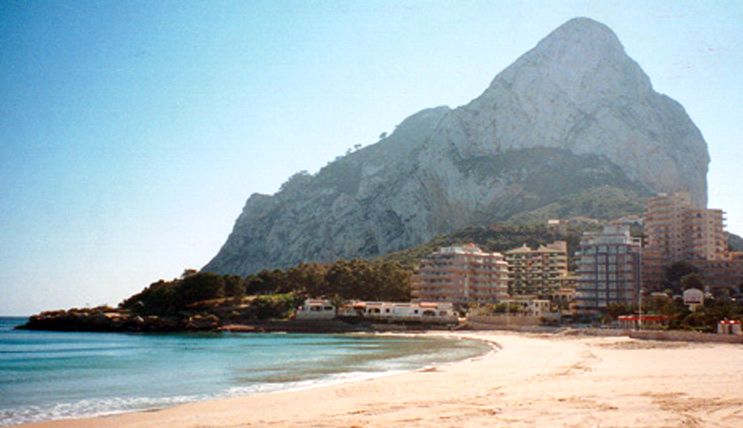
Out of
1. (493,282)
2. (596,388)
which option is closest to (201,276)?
(493,282)

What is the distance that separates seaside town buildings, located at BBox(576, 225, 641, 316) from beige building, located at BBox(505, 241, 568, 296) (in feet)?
71.4

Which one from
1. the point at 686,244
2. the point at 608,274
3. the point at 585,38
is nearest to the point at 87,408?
the point at 608,274

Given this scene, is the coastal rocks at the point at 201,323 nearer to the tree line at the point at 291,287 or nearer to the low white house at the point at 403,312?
the tree line at the point at 291,287

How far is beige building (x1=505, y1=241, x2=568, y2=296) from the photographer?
389 ft

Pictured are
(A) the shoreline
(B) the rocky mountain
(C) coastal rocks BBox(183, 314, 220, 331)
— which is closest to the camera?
(A) the shoreline

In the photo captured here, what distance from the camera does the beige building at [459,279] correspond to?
339 ft

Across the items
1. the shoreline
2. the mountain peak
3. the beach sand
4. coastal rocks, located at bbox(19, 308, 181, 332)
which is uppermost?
the mountain peak

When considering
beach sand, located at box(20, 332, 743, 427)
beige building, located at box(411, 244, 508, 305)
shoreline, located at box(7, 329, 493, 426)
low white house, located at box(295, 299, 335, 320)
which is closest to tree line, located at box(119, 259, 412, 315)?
low white house, located at box(295, 299, 335, 320)

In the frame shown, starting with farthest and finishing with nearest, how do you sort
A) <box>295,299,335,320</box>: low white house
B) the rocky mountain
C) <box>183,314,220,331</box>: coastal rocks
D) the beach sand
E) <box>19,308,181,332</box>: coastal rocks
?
1. the rocky mountain
2. <box>19,308,181,332</box>: coastal rocks
3. <box>295,299,335,320</box>: low white house
4. <box>183,314,220,331</box>: coastal rocks
5. the beach sand

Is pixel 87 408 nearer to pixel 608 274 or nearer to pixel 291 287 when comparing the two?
pixel 608 274

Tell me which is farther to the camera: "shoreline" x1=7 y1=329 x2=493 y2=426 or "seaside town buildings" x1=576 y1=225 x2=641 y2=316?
"seaside town buildings" x1=576 y1=225 x2=641 y2=316

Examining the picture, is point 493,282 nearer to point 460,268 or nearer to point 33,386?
point 460,268

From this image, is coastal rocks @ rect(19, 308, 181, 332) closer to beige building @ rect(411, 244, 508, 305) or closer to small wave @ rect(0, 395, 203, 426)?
beige building @ rect(411, 244, 508, 305)

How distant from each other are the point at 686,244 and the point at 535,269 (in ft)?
85.6
